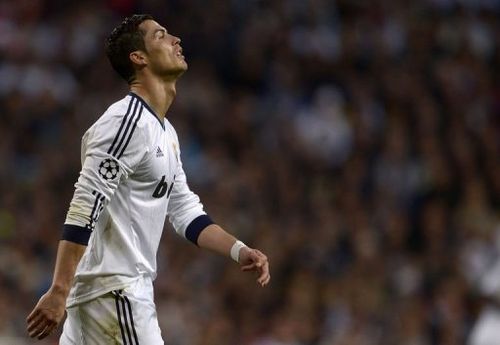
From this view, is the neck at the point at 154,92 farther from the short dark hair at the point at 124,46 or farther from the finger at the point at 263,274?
the finger at the point at 263,274

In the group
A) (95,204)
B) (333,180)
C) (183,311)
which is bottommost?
(183,311)

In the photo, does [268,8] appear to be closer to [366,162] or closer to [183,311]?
[366,162]

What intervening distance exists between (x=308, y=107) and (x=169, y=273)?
100 inches

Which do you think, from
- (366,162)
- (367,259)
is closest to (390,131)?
(366,162)

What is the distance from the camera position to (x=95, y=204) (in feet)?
16.2

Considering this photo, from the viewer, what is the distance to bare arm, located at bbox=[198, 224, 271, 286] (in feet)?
17.4

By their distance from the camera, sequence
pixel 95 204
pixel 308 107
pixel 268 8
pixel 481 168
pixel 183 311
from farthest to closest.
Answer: pixel 268 8 < pixel 308 107 < pixel 481 168 < pixel 183 311 < pixel 95 204

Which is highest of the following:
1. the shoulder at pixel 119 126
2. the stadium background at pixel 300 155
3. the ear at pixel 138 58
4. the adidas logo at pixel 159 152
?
the ear at pixel 138 58

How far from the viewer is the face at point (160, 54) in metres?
5.43

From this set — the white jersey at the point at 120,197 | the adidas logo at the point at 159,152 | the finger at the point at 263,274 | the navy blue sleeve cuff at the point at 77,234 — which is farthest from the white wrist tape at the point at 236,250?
the navy blue sleeve cuff at the point at 77,234

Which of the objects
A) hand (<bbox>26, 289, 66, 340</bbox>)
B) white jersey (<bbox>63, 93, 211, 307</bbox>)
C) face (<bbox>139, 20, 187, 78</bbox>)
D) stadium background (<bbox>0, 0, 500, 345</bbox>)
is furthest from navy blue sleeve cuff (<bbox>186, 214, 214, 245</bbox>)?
stadium background (<bbox>0, 0, 500, 345</bbox>)

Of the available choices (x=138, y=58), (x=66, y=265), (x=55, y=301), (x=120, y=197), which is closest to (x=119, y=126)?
(x=120, y=197)

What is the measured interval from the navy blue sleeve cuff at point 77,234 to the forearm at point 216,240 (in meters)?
0.85

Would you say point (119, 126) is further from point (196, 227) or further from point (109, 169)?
point (196, 227)
